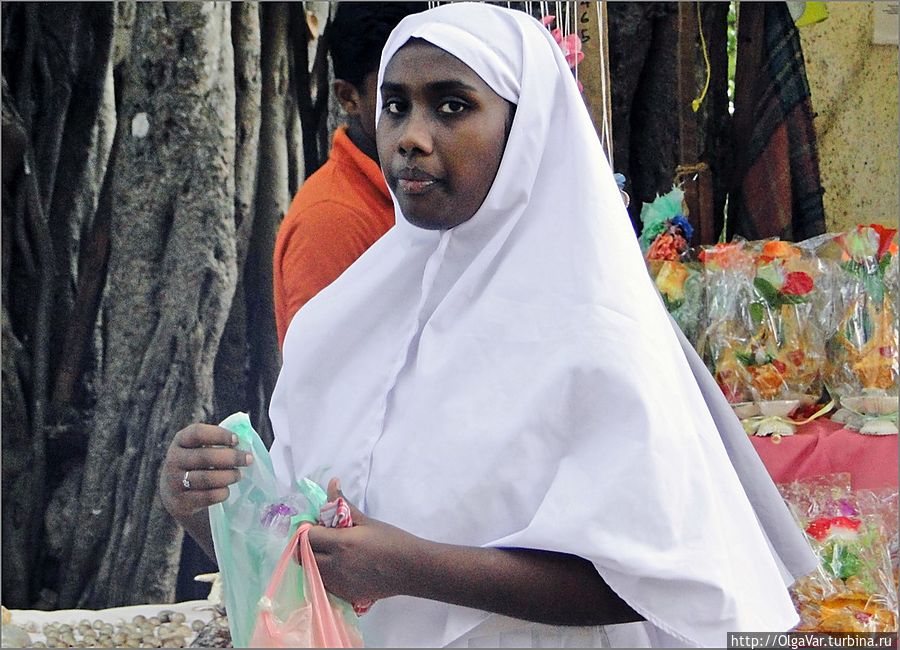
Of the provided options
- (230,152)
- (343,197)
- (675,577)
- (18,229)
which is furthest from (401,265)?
(18,229)

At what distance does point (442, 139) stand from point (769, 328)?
1.66 m

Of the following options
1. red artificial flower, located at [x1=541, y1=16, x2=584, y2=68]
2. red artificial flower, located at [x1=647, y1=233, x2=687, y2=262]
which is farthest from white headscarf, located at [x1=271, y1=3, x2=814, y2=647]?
red artificial flower, located at [x1=647, y1=233, x2=687, y2=262]

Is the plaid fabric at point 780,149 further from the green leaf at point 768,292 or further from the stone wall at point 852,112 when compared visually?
the green leaf at point 768,292

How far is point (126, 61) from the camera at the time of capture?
405 centimetres

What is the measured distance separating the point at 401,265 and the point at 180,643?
263cm

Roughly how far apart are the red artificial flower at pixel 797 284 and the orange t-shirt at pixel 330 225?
110 cm

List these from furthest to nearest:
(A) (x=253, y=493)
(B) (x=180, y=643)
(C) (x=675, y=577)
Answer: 1. (B) (x=180, y=643)
2. (A) (x=253, y=493)
3. (C) (x=675, y=577)

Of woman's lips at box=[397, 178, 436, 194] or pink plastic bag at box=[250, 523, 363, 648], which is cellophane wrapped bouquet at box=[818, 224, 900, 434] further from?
pink plastic bag at box=[250, 523, 363, 648]

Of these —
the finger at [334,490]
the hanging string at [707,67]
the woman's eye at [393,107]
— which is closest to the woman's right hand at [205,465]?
the finger at [334,490]

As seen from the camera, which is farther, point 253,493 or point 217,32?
point 217,32

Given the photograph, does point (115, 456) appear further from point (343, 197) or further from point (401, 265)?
point (401, 265)

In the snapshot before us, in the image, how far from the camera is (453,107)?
165cm

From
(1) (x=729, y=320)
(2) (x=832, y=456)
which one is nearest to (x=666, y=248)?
(1) (x=729, y=320)

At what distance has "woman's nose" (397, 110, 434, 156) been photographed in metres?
1.61
